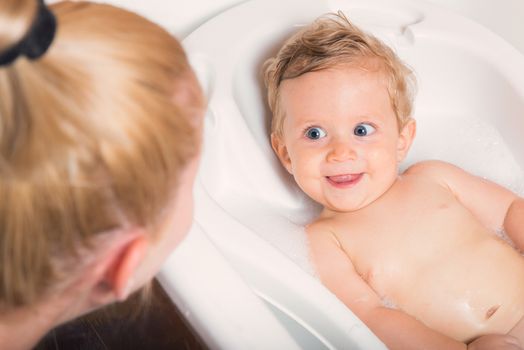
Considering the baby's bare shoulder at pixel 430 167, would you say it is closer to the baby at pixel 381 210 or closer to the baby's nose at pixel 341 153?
the baby at pixel 381 210

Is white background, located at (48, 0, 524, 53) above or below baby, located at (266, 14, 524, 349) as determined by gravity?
above

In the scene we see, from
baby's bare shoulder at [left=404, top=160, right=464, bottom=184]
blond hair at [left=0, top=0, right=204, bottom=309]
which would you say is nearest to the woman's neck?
blond hair at [left=0, top=0, right=204, bottom=309]

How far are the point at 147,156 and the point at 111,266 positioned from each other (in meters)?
0.12

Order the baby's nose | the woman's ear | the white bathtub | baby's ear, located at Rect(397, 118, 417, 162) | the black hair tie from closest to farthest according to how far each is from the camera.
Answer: the black hair tie < the woman's ear < the white bathtub < the baby's nose < baby's ear, located at Rect(397, 118, 417, 162)

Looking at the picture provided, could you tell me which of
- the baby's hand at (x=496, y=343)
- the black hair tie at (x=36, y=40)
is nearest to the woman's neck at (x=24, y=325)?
the black hair tie at (x=36, y=40)

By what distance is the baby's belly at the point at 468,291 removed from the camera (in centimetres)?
97

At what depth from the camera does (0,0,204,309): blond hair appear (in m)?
0.45

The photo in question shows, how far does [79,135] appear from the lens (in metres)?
0.47

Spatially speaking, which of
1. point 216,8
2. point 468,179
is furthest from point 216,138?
point 468,179

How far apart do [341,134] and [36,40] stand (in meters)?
0.64

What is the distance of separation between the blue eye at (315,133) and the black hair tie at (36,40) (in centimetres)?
61

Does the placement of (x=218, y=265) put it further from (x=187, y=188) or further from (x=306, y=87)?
(x=306, y=87)

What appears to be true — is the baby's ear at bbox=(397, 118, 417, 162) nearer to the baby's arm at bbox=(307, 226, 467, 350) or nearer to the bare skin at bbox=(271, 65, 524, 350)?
the bare skin at bbox=(271, 65, 524, 350)

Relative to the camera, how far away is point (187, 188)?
2.04ft
